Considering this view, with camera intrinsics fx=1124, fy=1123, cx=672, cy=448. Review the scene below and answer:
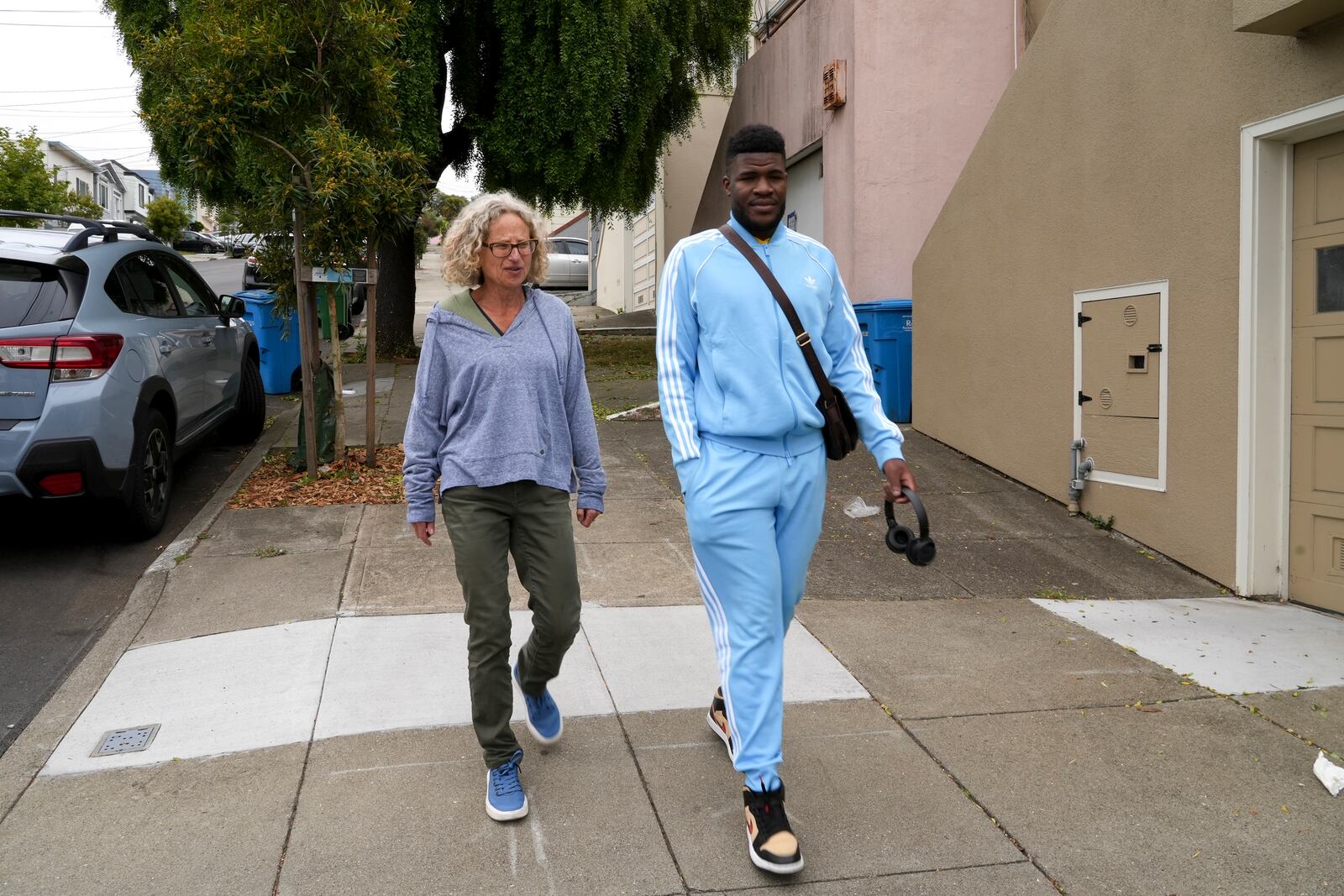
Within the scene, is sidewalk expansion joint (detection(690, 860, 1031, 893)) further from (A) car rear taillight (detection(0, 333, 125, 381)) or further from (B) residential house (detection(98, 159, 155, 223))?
(B) residential house (detection(98, 159, 155, 223))

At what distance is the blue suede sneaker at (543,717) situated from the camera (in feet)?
12.1

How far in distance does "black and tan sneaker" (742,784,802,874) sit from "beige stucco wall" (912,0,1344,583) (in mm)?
3979

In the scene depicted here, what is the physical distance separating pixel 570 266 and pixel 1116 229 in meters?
23.0

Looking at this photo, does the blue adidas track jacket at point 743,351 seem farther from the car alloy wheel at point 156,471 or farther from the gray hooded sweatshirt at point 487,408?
the car alloy wheel at point 156,471

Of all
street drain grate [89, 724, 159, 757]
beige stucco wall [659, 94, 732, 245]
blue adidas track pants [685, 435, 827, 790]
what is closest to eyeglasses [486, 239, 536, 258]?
blue adidas track pants [685, 435, 827, 790]

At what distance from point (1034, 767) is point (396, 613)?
2.85 metres

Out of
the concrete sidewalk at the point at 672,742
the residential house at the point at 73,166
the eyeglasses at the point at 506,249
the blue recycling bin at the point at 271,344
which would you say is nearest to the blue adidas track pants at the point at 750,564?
the concrete sidewalk at the point at 672,742

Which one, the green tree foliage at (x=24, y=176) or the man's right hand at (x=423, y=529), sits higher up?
the green tree foliage at (x=24, y=176)

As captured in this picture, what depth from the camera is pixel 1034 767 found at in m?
3.68

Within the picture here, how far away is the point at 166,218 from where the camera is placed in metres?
55.0

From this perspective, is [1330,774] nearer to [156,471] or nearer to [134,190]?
[156,471]

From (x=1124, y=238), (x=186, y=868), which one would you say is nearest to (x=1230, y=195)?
(x=1124, y=238)

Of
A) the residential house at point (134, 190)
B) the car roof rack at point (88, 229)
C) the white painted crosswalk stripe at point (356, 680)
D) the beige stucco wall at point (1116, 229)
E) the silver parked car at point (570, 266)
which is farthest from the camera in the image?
the residential house at point (134, 190)

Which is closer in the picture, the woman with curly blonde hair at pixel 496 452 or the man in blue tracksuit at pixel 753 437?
the man in blue tracksuit at pixel 753 437
